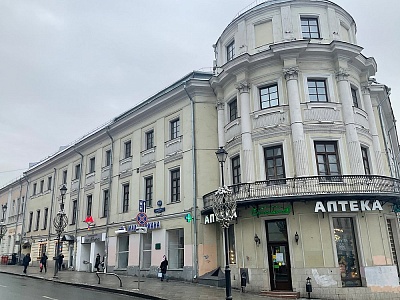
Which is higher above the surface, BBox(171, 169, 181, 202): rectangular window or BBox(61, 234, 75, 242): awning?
BBox(171, 169, 181, 202): rectangular window

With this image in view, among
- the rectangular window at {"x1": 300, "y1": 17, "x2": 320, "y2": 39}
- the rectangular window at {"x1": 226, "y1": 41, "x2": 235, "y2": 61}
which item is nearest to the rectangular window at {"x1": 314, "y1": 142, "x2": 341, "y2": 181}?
the rectangular window at {"x1": 300, "y1": 17, "x2": 320, "y2": 39}

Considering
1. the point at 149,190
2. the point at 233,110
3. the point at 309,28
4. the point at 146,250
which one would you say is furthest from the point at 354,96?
the point at 146,250

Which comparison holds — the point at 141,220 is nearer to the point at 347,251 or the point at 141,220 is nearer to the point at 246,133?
the point at 246,133

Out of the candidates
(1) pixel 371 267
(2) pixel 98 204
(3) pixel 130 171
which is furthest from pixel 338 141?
(2) pixel 98 204

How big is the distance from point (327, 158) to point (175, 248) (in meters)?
10.4

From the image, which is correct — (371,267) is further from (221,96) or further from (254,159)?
(221,96)

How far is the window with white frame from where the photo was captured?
23141 mm

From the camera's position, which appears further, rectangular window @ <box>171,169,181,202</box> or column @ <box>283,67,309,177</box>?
rectangular window @ <box>171,169,181,202</box>

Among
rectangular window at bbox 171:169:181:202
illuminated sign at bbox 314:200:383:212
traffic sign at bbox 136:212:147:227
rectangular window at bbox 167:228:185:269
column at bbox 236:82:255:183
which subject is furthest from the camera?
rectangular window at bbox 171:169:181:202

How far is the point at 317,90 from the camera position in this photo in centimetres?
1834

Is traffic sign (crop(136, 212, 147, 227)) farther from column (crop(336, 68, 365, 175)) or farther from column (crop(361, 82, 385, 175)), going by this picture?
column (crop(361, 82, 385, 175))

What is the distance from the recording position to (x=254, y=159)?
1805 cm

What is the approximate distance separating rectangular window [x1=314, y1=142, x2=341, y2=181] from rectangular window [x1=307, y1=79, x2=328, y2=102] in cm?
242

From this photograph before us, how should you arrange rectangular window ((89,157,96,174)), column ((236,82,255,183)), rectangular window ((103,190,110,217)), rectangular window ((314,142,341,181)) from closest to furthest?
rectangular window ((314,142,341,181)) → column ((236,82,255,183)) → rectangular window ((103,190,110,217)) → rectangular window ((89,157,96,174))
